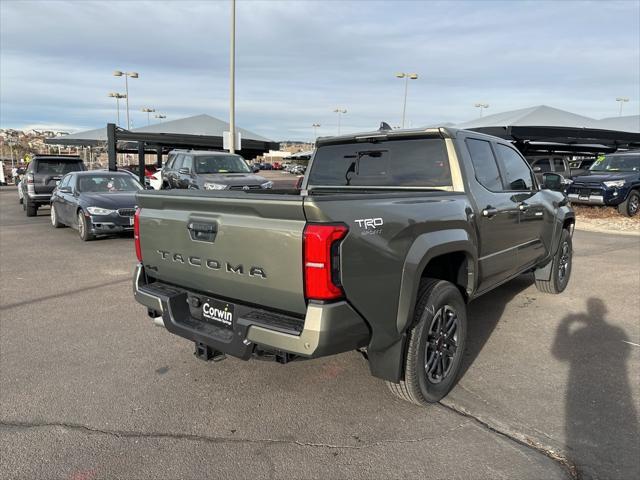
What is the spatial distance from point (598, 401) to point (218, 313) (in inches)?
106

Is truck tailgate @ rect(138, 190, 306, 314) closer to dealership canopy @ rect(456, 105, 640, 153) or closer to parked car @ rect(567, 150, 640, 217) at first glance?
parked car @ rect(567, 150, 640, 217)

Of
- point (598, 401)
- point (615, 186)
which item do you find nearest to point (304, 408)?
point (598, 401)

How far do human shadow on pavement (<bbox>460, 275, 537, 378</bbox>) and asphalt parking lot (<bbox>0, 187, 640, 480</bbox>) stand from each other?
3cm

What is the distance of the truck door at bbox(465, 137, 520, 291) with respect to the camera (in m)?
3.93

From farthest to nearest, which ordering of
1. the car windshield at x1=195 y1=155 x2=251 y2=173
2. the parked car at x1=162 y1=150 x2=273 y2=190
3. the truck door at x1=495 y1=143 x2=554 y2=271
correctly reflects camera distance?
1. the car windshield at x1=195 y1=155 x2=251 y2=173
2. the parked car at x1=162 y1=150 x2=273 y2=190
3. the truck door at x1=495 y1=143 x2=554 y2=271

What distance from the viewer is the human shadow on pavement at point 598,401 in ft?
8.66

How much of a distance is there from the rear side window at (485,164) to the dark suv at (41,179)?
46.2ft

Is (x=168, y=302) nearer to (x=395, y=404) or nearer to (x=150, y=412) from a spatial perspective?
(x=150, y=412)

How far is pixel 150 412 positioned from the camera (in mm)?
3150

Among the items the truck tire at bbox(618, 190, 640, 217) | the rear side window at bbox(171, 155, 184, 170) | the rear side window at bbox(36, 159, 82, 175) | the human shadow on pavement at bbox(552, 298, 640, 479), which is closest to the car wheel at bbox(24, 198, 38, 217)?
the rear side window at bbox(36, 159, 82, 175)

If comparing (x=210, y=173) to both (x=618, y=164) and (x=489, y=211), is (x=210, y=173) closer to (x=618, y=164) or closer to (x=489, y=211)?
(x=489, y=211)

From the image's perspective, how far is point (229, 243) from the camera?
282 cm

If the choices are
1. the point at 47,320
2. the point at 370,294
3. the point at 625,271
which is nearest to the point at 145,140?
the point at 47,320

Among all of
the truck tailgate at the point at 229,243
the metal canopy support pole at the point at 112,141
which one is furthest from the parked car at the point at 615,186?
the metal canopy support pole at the point at 112,141
